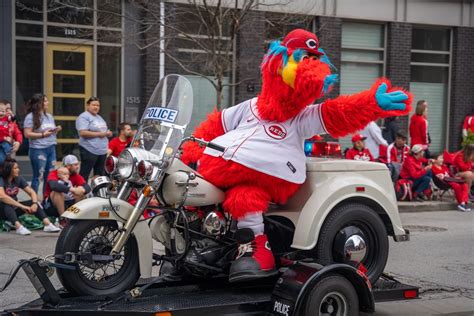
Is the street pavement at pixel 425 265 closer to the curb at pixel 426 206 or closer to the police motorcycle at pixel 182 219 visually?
the police motorcycle at pixel 182 219

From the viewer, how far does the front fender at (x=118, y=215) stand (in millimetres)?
4992

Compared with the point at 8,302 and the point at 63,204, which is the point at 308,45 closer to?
the point at 8,302

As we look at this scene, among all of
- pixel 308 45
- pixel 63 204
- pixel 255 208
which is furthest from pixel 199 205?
pixel 63 204

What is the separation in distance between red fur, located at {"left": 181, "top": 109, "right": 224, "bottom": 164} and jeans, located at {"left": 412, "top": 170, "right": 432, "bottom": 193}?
8.99 m

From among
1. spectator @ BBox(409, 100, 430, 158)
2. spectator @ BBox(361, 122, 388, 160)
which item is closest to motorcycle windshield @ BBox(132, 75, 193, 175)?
spectator @ BBox(361, 122, 388, 160)

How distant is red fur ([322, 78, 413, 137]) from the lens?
5.57 meters

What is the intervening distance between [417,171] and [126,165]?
10.0 meters

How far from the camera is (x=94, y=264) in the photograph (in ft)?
16.4

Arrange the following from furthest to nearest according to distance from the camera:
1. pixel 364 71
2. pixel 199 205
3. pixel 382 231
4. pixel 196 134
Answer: pixel 364 71 → pixel 196 134 → pixel 382 231 → pixel 199 205

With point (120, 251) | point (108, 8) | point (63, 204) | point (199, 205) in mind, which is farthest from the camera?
point (108, 8)

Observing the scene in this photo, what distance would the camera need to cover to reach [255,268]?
5.38 m

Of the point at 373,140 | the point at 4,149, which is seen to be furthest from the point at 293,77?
the point at 373,140

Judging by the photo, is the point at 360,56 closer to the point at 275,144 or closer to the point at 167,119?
the point at 275,144

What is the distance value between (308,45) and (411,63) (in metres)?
14.2
